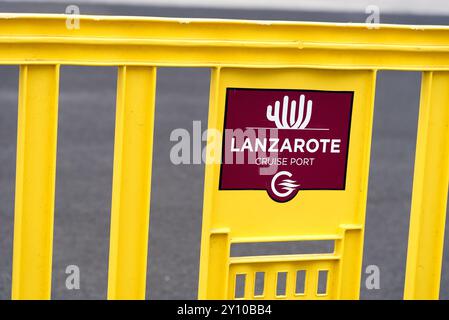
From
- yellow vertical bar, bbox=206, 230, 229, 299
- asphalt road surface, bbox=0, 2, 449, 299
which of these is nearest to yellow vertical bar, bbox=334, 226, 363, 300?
yellow vertical bar, bbox=206, 230, 229, 299

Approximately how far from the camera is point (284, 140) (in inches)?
148

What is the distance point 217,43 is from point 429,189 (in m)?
1.08

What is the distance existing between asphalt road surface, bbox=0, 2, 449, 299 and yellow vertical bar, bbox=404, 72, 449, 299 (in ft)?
6.36

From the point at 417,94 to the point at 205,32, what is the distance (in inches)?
358

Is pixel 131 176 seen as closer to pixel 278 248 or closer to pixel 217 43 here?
pixel 217 43

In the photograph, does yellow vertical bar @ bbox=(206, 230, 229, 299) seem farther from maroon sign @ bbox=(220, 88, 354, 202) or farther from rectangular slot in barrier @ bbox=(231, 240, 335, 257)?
rectangular slot in barrier @ bbox=(231, 240, 335, 257)

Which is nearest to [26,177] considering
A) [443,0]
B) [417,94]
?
[417,94]

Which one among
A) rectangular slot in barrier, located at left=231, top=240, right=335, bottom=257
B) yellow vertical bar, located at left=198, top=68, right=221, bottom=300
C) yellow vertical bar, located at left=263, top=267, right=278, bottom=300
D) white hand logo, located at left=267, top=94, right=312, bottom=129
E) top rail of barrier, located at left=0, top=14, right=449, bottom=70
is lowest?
rectangular slot in barrier, located at left=231, top=240, right=335, bottom=257

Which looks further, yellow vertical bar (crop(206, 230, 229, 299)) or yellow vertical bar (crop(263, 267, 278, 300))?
yellow vertical bar (crop(263, 267, 278, 300))

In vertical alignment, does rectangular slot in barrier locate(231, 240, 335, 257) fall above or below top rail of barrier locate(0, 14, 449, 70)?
below

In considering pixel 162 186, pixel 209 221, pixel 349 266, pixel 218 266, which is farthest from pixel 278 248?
pixel 209 221

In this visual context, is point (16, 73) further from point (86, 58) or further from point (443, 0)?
point (86, 58)

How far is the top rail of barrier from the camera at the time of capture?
346cm

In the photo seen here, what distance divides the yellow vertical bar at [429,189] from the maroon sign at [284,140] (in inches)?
13.7
